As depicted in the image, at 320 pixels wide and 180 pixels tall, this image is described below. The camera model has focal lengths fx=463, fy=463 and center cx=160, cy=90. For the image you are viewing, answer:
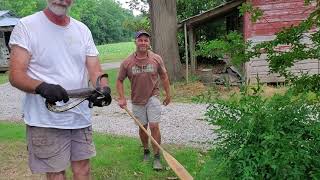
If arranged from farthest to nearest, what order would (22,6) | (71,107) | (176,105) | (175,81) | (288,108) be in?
1. (22,6)
2. (175,81)
3. (176,105)
4. (288,108)
5. (71,107)

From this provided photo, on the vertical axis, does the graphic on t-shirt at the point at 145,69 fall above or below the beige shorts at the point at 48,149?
above

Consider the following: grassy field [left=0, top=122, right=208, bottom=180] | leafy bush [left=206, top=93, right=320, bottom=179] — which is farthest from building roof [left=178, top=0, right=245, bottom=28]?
leafy bush [left=206, top=93, right=320, bottom=179]

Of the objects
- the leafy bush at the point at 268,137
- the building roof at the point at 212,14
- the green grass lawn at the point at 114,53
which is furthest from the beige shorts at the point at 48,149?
the green grass lawn at the point at 114,53

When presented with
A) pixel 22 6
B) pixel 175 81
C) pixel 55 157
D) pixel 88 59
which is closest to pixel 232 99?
pixel 88 59

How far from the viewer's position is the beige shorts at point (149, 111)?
19.3 ft

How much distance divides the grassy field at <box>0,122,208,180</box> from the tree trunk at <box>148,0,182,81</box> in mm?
8081

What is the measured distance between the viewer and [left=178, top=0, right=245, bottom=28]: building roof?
16500 mm

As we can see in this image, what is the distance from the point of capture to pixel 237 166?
11.1ft

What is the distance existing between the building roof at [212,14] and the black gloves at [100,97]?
44.0ft

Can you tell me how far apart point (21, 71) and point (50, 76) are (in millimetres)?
244

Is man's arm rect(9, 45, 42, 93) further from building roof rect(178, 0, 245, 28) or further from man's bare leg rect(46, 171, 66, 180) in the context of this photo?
building roof rect(178, 0, 245, 28)

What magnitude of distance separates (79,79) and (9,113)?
9.23 meters

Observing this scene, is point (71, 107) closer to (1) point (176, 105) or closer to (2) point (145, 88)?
(2) point (145, 88)

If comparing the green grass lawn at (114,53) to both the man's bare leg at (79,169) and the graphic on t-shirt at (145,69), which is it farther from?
the man's bare leg at (79,169)
